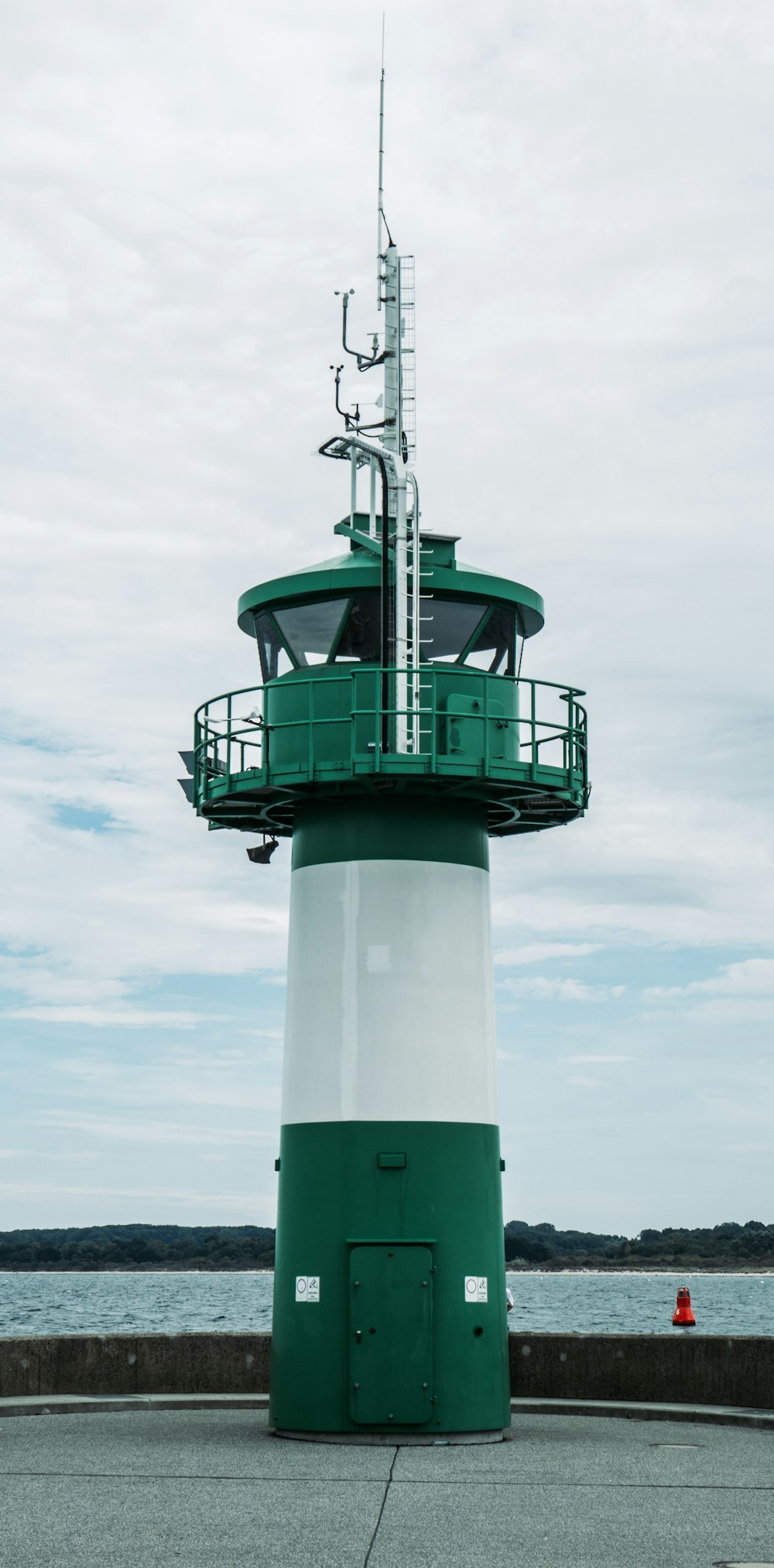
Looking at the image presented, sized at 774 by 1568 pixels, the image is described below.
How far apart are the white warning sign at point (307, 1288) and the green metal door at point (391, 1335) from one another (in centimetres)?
43

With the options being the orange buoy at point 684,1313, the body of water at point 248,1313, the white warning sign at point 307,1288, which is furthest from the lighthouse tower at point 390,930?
the body of water at point 248,1313

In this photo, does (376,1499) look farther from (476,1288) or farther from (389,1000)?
(389,1000)

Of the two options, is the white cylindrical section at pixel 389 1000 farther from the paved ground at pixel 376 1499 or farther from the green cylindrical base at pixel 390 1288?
the paved ground at pixel 376 1499

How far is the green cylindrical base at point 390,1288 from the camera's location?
622 inches

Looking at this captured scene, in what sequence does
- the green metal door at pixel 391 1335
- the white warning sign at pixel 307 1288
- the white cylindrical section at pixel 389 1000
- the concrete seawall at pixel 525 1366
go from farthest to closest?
the concrete seawall at pixel 525 1366 → the white cylindrical section at pixel 389 1000 → the white warning sign at pixel 307 1288 → the green metal door at pixel 391 1335

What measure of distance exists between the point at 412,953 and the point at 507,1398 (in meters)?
4.46

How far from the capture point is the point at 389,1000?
16.6 m

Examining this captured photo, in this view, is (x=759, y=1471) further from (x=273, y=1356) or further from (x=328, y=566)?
(x=328, y=566)

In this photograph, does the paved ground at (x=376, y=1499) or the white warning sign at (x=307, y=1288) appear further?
the white warning sign at (x=307, y=1288)

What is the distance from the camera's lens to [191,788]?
696 inches

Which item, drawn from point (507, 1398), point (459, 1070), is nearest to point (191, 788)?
point (459, 1070)

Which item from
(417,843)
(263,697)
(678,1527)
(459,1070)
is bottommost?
(678,1527)

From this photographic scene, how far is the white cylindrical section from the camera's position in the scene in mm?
16469

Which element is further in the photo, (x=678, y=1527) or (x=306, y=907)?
(x=306, y=907)
